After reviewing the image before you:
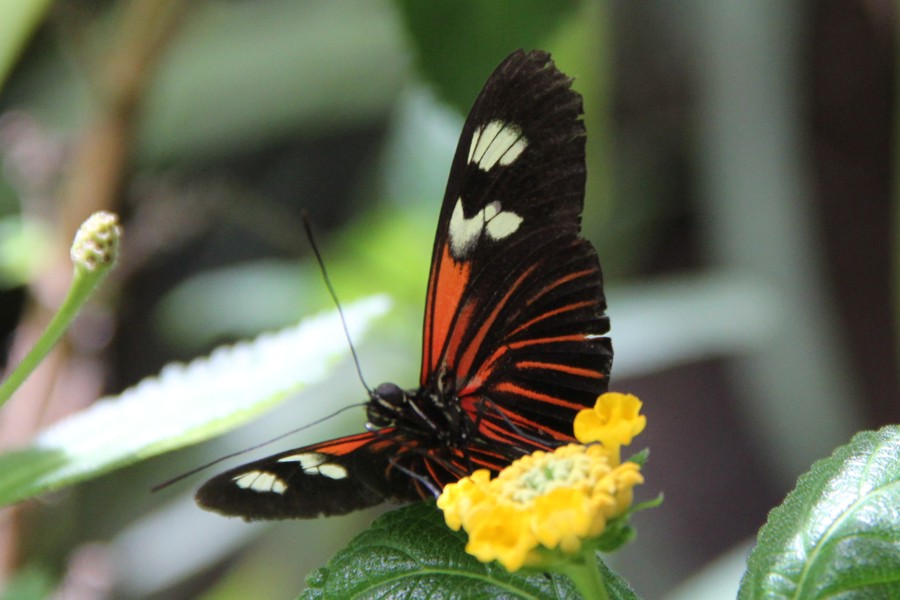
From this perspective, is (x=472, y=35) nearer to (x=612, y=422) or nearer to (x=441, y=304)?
(x=441, y=304)

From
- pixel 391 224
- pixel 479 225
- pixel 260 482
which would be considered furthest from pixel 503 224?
pixel 391 224

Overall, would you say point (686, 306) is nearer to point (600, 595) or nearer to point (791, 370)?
point (791, 370)

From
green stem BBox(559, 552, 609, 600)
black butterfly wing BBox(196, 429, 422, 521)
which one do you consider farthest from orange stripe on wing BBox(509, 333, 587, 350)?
green stem BBox(559, 552, 609, 600)

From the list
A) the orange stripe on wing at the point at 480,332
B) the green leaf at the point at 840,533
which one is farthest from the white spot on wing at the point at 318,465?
the green leaf at the point at 840,533

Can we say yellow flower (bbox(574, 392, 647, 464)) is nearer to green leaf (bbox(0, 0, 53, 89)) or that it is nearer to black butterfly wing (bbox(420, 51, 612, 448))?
black butterfly wing (bbox(420, 51, 612, 448))

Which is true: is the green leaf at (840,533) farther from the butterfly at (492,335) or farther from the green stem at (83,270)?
the green stem at (83,270)

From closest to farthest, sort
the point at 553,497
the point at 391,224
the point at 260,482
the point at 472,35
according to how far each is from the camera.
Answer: the point at 553,497 → the point at 260,482 → the point at 472,35 → the point at 391,224

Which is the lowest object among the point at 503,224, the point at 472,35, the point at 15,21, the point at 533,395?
the point at 533,395
